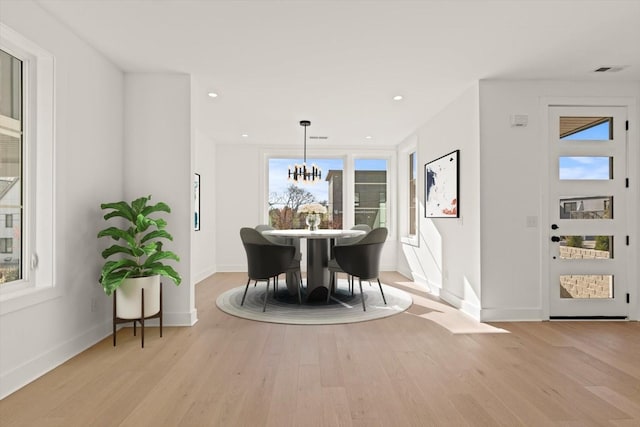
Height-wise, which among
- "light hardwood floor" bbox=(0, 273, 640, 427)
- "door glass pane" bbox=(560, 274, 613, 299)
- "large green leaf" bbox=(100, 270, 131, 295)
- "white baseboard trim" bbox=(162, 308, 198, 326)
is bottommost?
"light hardwood floor" bbox=(0, 273, 640, 427)

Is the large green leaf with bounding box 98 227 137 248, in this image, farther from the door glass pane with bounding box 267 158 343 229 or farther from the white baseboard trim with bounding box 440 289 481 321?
the door glass pane with bounding box 267 158 343 229

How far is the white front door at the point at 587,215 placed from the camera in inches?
147

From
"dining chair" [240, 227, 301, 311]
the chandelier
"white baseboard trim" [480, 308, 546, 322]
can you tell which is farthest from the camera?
the chandelier

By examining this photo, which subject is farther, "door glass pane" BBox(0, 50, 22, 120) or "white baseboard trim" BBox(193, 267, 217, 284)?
"white baseboard trim" BBox(193, 267, 217, 284)

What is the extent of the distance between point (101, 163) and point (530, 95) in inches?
170

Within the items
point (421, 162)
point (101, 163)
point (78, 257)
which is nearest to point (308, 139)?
point (421, 162)

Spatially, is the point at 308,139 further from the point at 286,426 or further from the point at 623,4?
the point at 286,426

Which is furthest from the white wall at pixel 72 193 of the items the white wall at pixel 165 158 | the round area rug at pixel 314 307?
the round area rug at pixel 314 307

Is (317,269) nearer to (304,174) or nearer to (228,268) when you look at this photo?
(304,174)

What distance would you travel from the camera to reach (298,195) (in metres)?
7.16

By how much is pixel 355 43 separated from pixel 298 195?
4432mm

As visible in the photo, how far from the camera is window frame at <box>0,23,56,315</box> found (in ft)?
8.34

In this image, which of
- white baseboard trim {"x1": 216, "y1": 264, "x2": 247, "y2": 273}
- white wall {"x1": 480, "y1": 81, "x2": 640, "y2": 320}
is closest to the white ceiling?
white wall {"x1": 480, "y1": 81, "x2": 640, "y2": 320}

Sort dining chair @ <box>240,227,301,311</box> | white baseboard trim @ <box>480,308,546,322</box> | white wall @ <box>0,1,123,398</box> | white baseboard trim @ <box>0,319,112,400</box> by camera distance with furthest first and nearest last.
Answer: dining chair @ <box>240,227,301,311</box> < white baseboard trim @ <box>480,308,546,322</box> < white wall @ <box>0,1,123,398</box> < white baseboard trim @ <box>0,319,112,400</box>
